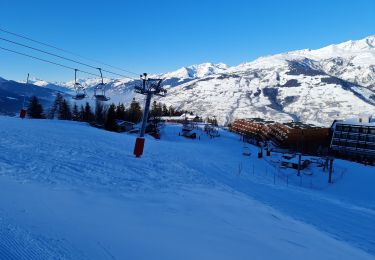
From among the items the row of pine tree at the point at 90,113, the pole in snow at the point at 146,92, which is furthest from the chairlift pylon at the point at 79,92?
the row of pine tree at the point at 90,113

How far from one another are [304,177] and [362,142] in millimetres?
73288

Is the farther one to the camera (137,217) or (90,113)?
(90,113)

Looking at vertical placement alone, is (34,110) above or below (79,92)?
below

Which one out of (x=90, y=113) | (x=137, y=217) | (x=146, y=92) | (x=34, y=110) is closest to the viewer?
(x=137, y=217)

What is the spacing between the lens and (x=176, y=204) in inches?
583

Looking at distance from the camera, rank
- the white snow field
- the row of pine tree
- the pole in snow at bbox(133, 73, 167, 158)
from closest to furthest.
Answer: the white snow field → the pole in snow at bbox(133, 73, 167, 158) → the row of pine tree

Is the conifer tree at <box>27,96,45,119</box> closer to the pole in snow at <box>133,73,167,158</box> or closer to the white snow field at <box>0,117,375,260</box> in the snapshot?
the pole in snow at <box>133,73,167,158</box>

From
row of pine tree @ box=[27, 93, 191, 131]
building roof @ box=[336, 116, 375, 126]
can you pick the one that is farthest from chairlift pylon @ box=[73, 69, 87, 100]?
building roof @ box=[336, 116, 375, 126]

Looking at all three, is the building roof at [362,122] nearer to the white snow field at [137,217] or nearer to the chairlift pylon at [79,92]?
the white snow field at [137,217]

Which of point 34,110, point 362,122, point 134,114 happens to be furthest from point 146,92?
point 362,122

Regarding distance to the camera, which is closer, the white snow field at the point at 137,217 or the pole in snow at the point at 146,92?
the white snow field at the point at 137,217

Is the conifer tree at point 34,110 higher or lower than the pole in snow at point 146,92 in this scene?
lower

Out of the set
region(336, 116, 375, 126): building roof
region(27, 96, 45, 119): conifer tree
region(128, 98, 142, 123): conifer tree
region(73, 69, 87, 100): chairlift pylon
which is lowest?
region(27, 96, 45, 119): conifer tree

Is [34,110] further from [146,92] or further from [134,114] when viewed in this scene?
[146,92]
